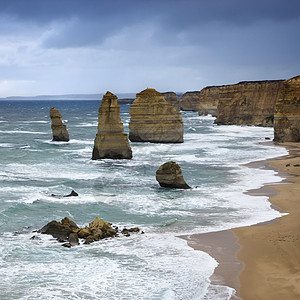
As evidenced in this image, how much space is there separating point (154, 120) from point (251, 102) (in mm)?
37931

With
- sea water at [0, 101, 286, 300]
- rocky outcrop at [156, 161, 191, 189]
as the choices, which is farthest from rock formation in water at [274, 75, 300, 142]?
rocky outcrop at [156, 161, 191, 189]

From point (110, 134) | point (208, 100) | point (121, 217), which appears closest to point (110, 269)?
point (121, 217)

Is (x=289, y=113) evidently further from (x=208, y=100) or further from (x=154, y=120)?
(x=208, y=100)

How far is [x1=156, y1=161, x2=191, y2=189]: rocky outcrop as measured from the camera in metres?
28.6

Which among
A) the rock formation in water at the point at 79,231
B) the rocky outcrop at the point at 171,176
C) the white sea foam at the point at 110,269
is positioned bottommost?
the white sea foam at the point at 110,269

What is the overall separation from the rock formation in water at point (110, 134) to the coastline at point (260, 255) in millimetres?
19138

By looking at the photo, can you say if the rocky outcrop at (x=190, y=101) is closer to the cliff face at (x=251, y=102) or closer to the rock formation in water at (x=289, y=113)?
the cliff face at (x=251, y=102)

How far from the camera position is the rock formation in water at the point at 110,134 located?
135 ft

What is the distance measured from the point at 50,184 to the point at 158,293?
1842 centimetres

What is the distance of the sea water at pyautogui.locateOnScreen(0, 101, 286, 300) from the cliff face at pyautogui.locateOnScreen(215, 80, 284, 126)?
43700mm

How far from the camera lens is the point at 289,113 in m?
56.2

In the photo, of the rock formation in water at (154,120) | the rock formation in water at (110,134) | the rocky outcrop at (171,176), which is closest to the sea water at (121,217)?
the rocky outcrop at (171,176)

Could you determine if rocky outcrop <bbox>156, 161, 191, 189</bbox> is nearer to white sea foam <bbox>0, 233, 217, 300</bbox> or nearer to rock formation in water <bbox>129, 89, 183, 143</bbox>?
white sea foam <bbox>0, 233, 217, 300</bbox>

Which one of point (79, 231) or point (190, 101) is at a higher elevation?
point (190, 101)
